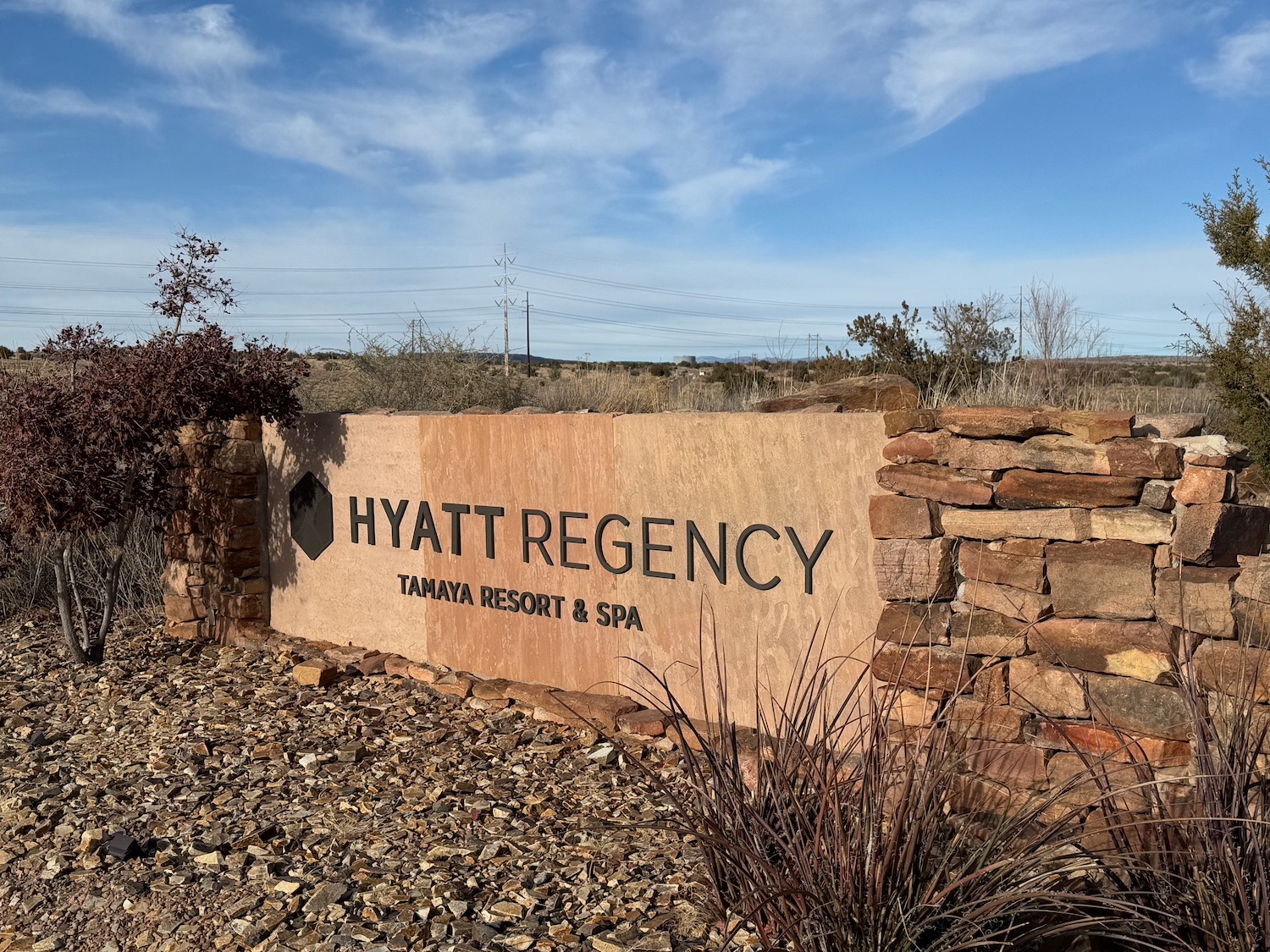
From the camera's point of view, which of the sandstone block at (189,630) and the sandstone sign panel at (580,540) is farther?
the sandstone block at (189,630)

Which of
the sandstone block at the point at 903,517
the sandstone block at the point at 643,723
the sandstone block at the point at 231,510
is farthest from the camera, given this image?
the sandstone block at the point at 231,510

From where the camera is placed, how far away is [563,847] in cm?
394

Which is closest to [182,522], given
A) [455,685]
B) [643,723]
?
[455,685]

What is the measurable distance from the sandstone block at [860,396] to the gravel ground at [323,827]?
2.03m

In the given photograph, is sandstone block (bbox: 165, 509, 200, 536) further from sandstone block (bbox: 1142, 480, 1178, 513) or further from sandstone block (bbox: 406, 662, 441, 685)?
sandstone block (bbox: 1142, 480, 1178, 513)

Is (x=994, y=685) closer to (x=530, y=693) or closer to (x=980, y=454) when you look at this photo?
(x=980, y=454)

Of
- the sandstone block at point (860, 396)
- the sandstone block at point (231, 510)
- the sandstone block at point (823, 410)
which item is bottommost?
the sandstone block at point (231, 510)

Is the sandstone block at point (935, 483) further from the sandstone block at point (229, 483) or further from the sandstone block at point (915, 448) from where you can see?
the sandstone block at point (229, 483)

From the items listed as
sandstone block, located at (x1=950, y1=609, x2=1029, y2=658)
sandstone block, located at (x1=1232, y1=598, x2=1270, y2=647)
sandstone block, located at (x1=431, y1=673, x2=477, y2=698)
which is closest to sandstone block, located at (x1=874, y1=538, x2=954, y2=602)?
sandstone block, located at (x1=950, y1=609, x2=1029, y2=658)

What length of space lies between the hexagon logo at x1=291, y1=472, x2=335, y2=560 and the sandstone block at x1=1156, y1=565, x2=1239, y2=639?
16.8 feet

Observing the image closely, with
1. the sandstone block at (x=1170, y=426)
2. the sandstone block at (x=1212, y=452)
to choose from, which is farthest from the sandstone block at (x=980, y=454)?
the sandstone block at (x=1212, y=452)

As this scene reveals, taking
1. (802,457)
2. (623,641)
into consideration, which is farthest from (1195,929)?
(623,641)

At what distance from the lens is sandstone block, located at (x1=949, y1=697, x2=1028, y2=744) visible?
4008 millimetres

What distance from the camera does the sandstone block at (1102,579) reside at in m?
3.78
